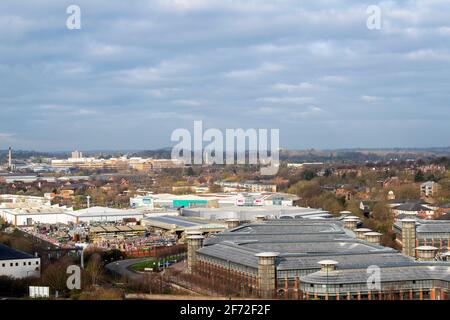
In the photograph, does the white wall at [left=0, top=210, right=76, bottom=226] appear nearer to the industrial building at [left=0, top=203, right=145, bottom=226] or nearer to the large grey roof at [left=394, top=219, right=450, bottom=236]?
the industrial building at [left=0, top=203, right=145, bottom=226]

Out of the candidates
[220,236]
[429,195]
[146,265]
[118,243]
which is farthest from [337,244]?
[429,195]

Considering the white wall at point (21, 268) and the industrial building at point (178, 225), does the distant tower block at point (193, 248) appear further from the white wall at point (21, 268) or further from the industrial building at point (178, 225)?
the industrial building at point (178, 225)

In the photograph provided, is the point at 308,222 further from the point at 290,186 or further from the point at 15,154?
the point at 15,154

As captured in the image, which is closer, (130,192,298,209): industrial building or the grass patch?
the grass patch

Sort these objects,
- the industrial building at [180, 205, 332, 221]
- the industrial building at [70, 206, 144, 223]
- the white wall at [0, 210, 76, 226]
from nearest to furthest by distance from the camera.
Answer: the industrial building at [180, 205, 332, 221] → the industrial building at [70, 206, 144, 223] → the white wall at [0, 210, 76, 226]

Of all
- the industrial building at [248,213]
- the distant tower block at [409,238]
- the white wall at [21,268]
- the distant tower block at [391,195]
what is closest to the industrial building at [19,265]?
the white wall at [21,268]

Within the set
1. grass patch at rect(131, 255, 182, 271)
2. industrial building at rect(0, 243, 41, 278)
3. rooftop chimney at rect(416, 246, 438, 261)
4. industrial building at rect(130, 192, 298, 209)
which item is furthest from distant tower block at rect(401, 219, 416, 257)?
industrial building at rect(130, 192, 298, 209)

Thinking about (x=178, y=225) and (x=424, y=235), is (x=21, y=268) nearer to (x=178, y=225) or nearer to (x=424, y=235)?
(x=424, y=235)

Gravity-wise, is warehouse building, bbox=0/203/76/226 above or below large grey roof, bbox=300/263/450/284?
below

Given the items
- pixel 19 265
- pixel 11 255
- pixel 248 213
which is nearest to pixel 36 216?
pixel 248 213
